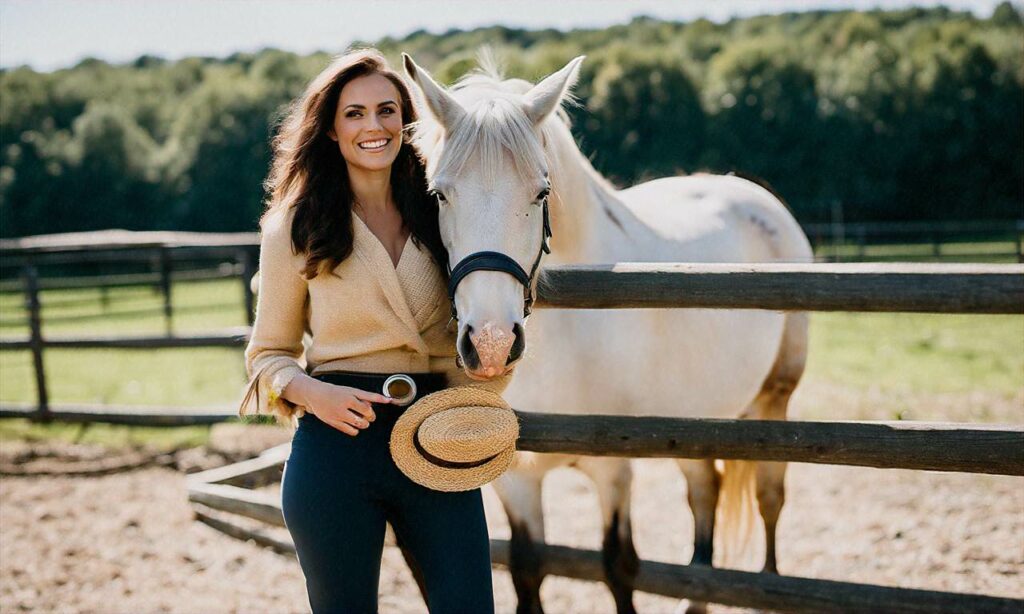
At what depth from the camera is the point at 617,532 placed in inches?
113

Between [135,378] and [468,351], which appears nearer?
[468,351]

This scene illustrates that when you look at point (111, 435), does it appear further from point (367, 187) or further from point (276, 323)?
point (367, 187)

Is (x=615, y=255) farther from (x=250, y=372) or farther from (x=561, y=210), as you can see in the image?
(x=250, y=372)

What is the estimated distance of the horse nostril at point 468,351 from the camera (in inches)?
63.7

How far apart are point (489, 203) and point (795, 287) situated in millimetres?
958

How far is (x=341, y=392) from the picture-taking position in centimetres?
165

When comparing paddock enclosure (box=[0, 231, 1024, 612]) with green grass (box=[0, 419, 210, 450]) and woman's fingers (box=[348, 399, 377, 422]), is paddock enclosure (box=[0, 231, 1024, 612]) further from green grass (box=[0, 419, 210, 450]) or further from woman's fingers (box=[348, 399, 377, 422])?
green grass (box=[0, 419, 210, 450])

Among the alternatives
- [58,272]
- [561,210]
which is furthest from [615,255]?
[58,272]

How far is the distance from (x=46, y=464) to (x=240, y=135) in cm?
4620

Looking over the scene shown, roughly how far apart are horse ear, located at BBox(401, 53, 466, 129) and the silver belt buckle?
651 mm

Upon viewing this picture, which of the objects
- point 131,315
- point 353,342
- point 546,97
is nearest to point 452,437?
point 353,342

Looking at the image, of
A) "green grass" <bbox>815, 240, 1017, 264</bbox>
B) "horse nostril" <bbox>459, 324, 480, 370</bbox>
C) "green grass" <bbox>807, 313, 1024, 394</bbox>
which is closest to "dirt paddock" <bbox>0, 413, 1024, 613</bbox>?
"horse nostril" <bbox>459, 324, 480, 370</bbox>

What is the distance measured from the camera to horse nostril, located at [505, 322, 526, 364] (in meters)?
1.64

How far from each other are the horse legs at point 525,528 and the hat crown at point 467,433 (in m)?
1.13
